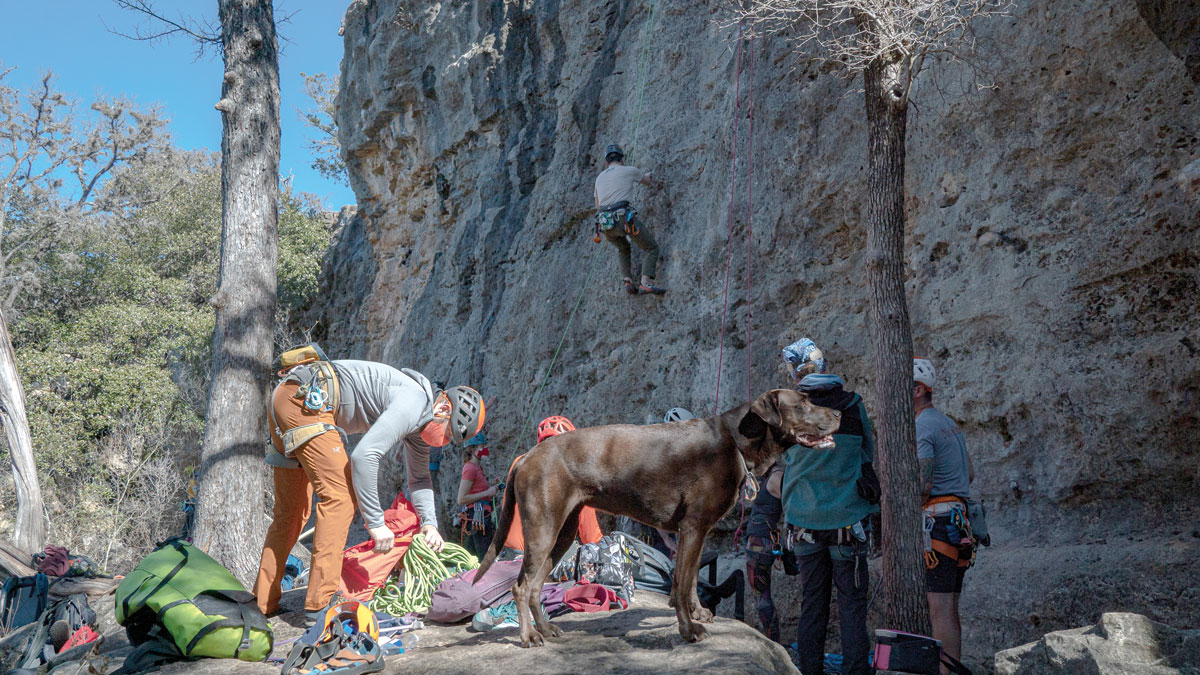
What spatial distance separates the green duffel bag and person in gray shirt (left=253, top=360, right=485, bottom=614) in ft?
1.57

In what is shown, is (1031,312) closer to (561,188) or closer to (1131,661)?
(1131,661)

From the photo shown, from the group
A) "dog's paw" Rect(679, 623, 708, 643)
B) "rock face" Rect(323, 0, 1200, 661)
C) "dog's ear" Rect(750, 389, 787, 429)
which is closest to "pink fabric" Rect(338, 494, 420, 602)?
"dog's paw" Rect(679, 623, 708, 643)

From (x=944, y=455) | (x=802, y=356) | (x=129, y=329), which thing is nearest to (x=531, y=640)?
(x=802, y=356)

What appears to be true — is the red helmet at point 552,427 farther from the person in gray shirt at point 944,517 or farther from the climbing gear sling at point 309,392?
the person in gray shirt at point 944,517

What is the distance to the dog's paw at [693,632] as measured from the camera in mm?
3977

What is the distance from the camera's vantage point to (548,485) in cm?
428

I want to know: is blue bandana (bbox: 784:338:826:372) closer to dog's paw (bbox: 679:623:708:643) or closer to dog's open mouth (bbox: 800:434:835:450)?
dog's open mouth (bbox: 800:434:835:450)

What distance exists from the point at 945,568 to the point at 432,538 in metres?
3.24

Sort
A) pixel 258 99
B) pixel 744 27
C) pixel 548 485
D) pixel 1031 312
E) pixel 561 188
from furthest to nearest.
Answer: pixel 561 188
pixel 744 27
pixel 258 99
pixel 1031 312
pixel 548 485

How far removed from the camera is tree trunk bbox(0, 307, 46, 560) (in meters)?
12.2

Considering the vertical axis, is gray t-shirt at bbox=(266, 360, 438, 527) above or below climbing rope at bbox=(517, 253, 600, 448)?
below

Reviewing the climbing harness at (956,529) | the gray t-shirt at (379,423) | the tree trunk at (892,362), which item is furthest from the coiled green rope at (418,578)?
the climbing harness at (956,529)

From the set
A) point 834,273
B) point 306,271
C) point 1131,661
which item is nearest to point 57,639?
point 1131,661

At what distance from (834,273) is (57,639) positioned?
6.92m
